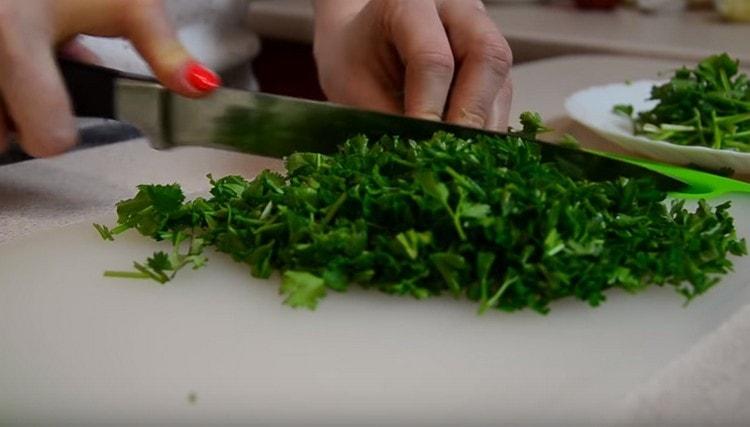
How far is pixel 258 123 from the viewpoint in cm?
117

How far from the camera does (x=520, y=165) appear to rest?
0.96m

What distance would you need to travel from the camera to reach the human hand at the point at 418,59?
4.15 ft

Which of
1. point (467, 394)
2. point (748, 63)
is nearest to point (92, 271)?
point (467, 394)

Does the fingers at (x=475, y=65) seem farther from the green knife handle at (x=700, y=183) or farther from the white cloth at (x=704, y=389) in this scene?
the white cloth at (x=704, y=389)

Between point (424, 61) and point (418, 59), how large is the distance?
0.4 inches

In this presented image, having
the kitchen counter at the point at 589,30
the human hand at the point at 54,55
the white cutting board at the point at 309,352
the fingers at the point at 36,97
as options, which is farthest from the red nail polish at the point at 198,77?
the kitchen counter at the point at 589,30

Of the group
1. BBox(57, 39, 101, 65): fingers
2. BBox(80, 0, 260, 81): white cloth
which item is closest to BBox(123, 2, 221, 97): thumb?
BBox(57, 39, 101, 65): fingers

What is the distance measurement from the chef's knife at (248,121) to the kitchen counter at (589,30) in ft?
3.55

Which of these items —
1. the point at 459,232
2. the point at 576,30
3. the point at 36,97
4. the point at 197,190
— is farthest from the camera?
the point at 576,30

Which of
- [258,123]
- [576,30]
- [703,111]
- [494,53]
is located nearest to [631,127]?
[703,111]

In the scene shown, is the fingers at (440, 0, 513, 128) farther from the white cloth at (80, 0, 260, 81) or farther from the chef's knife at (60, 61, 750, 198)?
the white cloth at (80, 0, 260, 81)

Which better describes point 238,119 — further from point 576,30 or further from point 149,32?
point 576,30

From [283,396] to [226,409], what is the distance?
0.14ft

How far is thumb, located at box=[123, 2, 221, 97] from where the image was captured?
110 centimetres
